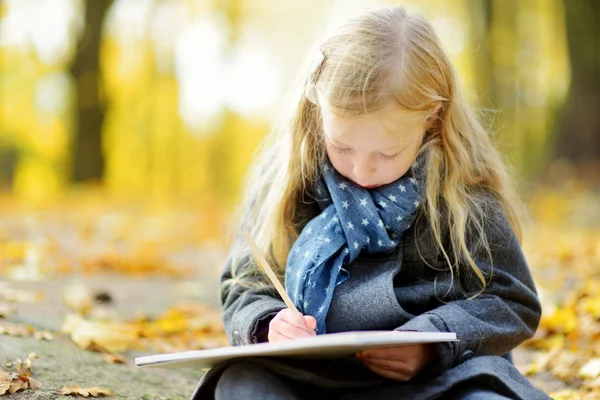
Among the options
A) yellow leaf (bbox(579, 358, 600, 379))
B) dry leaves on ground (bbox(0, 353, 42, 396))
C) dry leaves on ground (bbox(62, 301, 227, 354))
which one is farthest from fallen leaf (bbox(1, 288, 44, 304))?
yellow leaf (bbox(579, 358, 600, 379))

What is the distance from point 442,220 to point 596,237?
3872 mm

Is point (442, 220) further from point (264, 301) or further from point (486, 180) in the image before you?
point (264, 301)

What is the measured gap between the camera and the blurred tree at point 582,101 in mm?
8469

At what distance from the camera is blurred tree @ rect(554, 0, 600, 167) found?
8.47 meters

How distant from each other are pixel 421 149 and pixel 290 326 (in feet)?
2.11

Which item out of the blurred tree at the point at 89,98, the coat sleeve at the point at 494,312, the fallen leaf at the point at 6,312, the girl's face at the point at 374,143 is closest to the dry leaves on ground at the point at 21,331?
the fallen leaf at the point at 6,312

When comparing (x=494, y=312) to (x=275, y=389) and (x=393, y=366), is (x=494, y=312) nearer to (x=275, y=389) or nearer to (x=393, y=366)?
(x=393, y=366)

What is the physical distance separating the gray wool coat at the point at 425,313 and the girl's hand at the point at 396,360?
0.03 m

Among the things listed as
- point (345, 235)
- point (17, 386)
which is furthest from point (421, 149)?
point (17, 386)

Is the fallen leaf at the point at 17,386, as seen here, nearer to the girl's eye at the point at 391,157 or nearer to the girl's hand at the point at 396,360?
the girl's hand at the point at 396,360

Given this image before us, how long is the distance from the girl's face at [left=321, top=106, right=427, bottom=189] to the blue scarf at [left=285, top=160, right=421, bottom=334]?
3cm

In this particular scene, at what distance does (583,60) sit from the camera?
863 cm

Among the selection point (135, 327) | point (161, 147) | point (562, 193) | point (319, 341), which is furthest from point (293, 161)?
point (161, 147)

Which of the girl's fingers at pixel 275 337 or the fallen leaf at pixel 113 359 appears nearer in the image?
the girl's fingers at pixel 275 337
